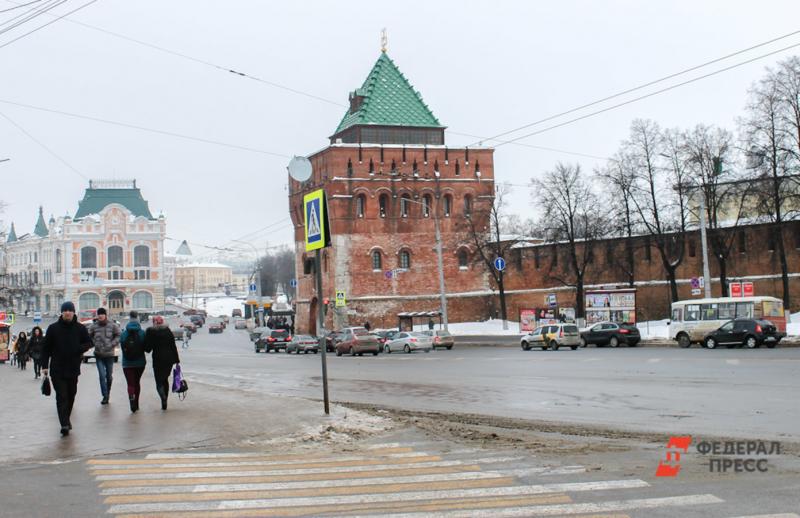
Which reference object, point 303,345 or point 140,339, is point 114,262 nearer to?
point 303,345

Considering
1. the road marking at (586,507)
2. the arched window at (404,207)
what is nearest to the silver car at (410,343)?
the arched window at (404,207)

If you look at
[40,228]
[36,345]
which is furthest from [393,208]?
[40,228]

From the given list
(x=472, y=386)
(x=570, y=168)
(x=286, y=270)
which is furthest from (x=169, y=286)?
(x=472, y=386)

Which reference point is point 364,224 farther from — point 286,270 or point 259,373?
point 286,270

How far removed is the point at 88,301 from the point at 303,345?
241ft

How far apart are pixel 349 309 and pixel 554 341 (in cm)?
2569

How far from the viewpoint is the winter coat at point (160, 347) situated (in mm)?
14953

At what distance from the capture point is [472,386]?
21.5 metres

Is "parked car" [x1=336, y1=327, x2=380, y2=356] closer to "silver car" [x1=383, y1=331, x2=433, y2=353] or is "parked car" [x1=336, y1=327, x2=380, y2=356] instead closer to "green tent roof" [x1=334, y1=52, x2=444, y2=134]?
"silver car" [x1=383, y1=331, x2=433, y2=353]

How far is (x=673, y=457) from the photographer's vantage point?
9.62m

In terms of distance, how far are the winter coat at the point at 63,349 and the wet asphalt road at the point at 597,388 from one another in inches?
269

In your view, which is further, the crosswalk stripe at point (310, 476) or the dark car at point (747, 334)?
the dark car at point (747, 334)

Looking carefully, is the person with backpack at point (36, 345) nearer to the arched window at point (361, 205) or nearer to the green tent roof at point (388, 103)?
the arched window at point (361, 205)

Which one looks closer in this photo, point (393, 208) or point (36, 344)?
point (36, 344)
